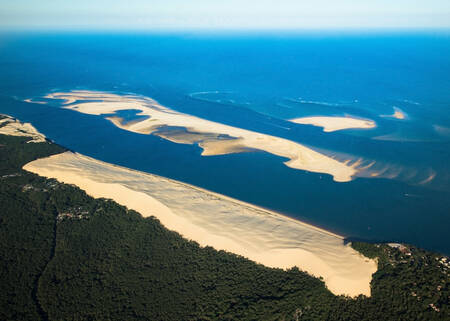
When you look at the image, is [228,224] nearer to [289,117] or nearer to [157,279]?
[157,279]

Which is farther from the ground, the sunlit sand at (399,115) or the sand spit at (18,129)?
the sunlit sand at (399,115)

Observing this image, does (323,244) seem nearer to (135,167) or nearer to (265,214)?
(265,214)

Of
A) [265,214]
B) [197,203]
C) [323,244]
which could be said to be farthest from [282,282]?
[197,203]

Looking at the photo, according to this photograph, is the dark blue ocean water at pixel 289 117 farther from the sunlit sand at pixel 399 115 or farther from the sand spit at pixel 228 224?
the sand spit at pixel 228 224

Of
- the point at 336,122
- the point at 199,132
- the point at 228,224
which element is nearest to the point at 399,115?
the point at 336,122

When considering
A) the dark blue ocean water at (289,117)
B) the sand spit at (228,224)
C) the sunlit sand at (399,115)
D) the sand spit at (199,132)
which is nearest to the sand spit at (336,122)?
the dark blue ocean water at (289,117)

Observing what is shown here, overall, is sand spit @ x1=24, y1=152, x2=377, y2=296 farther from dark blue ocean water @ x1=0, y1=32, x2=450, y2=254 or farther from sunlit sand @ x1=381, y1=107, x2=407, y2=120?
sunlit sand @ x1=381, y1=107, x2=407, y2=120

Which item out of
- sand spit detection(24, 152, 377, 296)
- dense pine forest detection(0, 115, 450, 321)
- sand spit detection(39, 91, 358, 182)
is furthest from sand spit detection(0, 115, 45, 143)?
→ dense pine forest detection(0, 115, 450, 321)
